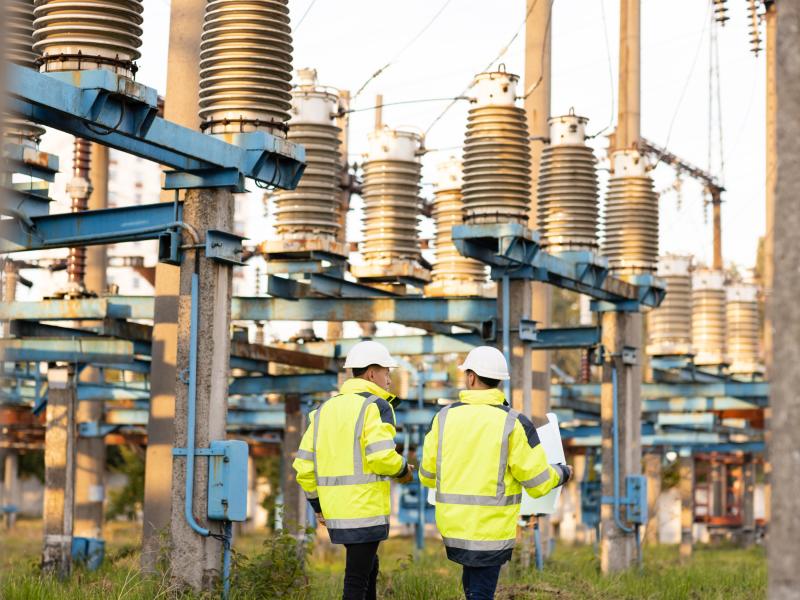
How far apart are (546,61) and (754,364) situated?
11654 millimetres

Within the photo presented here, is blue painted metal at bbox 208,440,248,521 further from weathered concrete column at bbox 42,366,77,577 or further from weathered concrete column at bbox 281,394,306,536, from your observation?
weathered concrete column at bbox 281,394,306,536

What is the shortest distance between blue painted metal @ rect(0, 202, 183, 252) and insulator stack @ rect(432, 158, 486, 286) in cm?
634

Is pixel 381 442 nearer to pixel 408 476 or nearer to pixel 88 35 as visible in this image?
pixel 408 476

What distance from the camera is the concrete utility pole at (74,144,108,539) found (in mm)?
20609

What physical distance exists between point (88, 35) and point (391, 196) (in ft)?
24.0

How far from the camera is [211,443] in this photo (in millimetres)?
9836

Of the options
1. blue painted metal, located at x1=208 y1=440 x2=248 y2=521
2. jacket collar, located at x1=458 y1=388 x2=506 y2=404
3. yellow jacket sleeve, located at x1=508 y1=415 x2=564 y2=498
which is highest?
jacket collar, located at x1=458 y1=388 x2=506 y2=404

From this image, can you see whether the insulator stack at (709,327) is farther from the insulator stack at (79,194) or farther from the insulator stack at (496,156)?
the insulator stack at (496,156)

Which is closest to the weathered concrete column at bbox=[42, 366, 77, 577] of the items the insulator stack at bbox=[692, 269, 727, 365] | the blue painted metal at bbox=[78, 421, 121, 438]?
the blue painted metal at bbox=[78, 421, 121, 438]

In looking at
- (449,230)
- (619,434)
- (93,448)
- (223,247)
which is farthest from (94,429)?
(223,247)

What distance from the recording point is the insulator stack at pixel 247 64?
10.3 m

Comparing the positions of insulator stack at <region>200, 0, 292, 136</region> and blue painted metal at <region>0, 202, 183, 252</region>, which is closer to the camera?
insulator stack at <region>200, 0, 292, 136</region>

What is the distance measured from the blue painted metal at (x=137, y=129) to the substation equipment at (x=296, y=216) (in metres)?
0.01

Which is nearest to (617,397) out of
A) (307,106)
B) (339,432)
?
(307,106)
